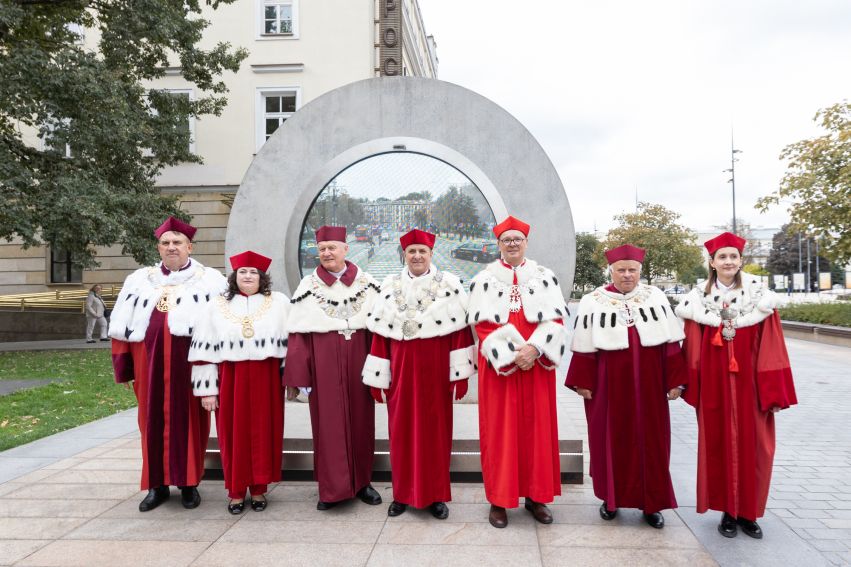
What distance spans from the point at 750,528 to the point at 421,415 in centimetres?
214

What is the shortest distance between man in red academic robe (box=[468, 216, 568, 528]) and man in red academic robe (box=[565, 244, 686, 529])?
0.29 meters

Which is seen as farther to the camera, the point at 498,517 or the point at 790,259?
the point at 790,259

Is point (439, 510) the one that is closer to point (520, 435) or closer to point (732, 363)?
point (520, 435)

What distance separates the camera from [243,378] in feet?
13.0

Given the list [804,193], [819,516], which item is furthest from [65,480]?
[804,193]

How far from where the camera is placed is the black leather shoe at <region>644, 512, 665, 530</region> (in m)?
3.66

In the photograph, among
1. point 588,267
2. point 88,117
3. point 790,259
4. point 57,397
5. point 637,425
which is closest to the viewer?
point 637,425

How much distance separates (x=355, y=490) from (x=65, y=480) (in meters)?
2.51

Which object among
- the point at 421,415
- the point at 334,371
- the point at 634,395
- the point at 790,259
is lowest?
the point at 421,415

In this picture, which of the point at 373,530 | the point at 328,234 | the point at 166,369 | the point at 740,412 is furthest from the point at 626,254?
the point at 166,369

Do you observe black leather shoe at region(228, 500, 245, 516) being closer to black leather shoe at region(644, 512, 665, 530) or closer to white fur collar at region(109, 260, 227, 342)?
white fur collar at region(109, 260, 227, 342)

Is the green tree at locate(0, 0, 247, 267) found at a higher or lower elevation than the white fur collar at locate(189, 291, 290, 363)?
higher

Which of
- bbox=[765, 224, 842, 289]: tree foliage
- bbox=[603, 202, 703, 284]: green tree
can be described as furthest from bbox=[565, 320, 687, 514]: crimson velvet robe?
bbox=[765, 224, 842, 289]: tree foliage

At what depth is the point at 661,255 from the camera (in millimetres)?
28953
